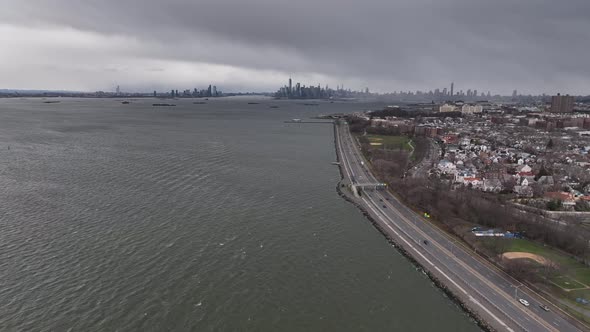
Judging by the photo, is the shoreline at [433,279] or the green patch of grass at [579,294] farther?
the green patch of grass at [579,294]

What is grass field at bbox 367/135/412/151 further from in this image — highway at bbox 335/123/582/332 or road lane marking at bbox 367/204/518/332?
road lane marking at bbox 367/204/518/332

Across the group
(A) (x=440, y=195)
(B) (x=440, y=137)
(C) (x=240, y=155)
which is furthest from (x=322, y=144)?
(A) (x=440, y=195)

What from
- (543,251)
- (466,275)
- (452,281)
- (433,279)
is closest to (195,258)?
(433,279)

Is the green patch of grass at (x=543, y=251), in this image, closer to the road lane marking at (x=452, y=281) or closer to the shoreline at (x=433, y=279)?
the road lane marking at (x=452, y=281)

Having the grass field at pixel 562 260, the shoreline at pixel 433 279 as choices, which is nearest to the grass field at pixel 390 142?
the shoreline at pixel 433 279

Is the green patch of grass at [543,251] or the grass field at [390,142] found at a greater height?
the grass field at [390,142]

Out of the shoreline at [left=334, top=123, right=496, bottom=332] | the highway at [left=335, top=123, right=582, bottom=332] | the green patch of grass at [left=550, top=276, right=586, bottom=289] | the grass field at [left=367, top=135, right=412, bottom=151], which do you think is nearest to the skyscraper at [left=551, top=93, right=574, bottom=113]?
the grass field at [left=367, top=135, right=412, bottom=151]

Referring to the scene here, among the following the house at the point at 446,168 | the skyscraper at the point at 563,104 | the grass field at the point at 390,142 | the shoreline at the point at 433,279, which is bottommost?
the shoreline at the point at 433,279
